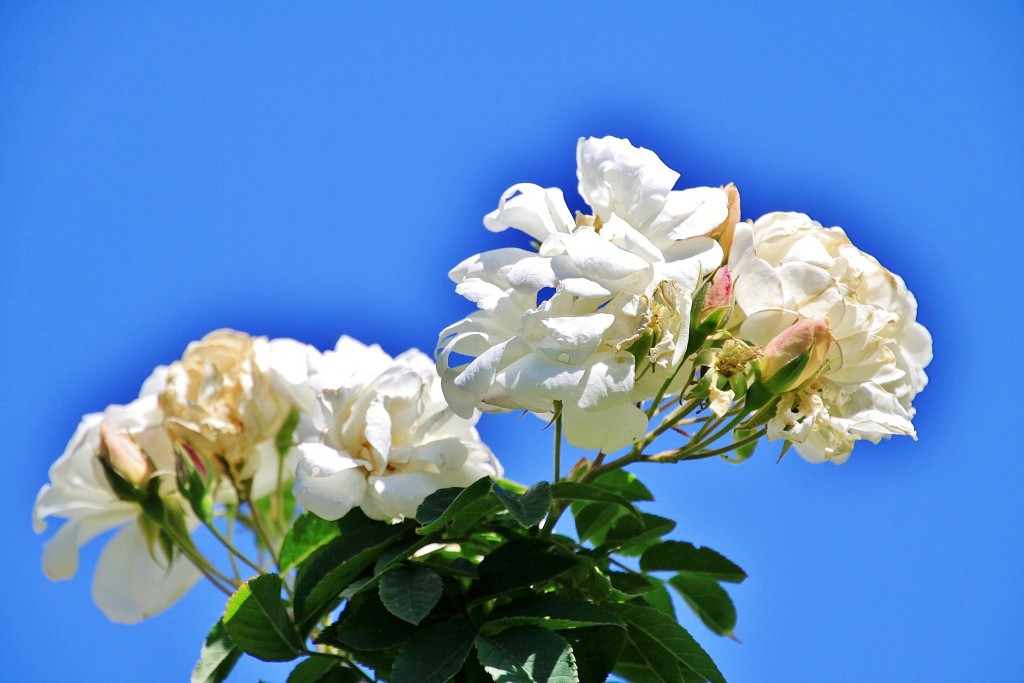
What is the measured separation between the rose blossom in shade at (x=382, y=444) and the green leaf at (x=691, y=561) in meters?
0.23

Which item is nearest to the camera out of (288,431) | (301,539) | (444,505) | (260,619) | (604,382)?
(604,382)

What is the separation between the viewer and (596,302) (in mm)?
976

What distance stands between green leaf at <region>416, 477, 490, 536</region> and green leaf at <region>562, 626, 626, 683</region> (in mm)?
188

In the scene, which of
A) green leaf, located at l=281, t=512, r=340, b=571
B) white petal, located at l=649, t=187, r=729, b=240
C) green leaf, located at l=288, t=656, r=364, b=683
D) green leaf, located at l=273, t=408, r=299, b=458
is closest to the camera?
white petal, located at l=649, t=187, r=729, b=240

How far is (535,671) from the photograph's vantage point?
957 mm

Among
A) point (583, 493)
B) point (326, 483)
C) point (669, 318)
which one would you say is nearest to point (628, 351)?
point (669, 318)

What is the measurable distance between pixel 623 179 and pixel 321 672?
61 cm

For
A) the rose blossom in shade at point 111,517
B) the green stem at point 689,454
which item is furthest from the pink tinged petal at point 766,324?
the rose blossom in shade at point 111,517

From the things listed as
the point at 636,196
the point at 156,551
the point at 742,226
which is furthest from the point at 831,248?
the point at 156,551

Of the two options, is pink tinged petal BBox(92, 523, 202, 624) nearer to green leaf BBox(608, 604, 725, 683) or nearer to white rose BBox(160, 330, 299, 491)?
white rose BBox(160, 330, 299, 491)

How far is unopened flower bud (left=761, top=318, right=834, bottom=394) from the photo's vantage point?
0.99m

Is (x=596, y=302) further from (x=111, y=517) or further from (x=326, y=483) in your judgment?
(x=111, y=517)

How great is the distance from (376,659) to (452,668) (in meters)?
0.17

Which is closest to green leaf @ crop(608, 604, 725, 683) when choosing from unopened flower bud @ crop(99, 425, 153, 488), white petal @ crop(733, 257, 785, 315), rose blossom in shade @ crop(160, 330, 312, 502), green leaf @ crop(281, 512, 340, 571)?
white petal @ crop(733, 257, 785, 315)
